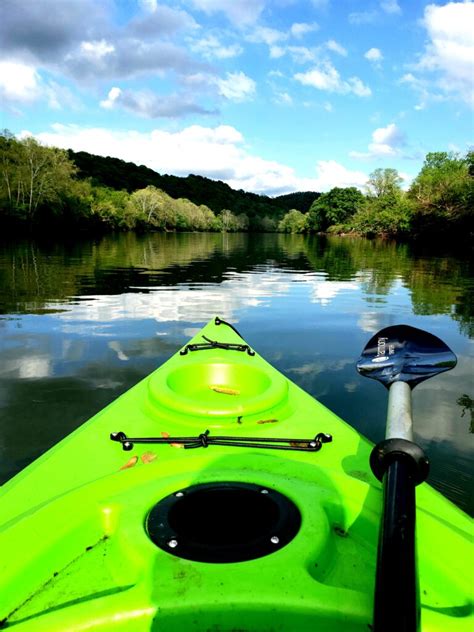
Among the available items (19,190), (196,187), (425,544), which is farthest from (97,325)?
(196,187)

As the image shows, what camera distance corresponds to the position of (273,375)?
3.79 metres

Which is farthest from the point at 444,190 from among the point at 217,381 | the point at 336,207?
the point at 217,381

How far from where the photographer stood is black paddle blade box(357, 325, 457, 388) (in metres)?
2.19

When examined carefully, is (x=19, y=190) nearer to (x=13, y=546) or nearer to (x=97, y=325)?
(x=97, y=325)

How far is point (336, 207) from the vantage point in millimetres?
94500

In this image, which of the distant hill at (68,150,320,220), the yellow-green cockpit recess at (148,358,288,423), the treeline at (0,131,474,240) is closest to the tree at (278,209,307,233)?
the treeline at (0,131,474,240)

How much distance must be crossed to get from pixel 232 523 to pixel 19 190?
54.1 metres

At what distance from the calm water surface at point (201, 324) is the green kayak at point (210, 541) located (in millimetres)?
1639

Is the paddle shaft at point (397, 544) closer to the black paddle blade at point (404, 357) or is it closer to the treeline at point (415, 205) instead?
the black paddle blade at point (404, 357)

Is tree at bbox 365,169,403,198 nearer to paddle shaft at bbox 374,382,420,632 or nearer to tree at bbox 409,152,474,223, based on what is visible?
tree at bbox 409,152,474,223

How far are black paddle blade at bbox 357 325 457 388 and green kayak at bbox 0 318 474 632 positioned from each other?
60 cm

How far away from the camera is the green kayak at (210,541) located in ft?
4.16

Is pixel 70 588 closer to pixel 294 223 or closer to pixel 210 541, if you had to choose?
pixel 210 541

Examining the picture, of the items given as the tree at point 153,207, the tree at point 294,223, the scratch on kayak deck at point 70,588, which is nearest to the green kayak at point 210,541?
the scratch on kayak deck at point 70,588
